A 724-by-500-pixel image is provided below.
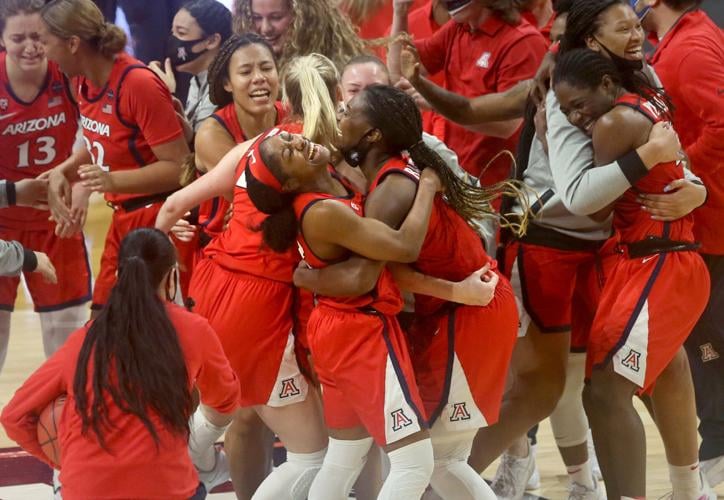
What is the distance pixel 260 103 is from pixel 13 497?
191cm

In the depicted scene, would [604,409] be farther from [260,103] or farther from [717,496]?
[260,103]

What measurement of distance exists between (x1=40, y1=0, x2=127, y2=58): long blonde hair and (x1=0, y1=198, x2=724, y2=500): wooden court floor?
1.83 m

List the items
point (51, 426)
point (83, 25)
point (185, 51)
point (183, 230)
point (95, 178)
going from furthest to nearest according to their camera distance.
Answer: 1. point (185, 51)
2. point (83, 25)
3. point (95, 178)
4. point (183, 230)
5. point (51, 426)

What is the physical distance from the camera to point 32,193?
17.1 ft

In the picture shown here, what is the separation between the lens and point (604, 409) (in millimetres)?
4188

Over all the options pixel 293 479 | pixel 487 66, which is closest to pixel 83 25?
pixel 487 66

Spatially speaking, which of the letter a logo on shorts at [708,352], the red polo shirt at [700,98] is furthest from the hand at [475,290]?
the letter a logo on shorts at [708,352]

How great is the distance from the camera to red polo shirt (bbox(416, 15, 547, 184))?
5176 millimetres

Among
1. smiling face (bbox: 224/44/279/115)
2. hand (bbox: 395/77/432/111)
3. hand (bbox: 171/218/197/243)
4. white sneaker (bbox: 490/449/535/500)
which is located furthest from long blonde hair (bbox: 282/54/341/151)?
white sneaker (bbox: 490/449/535/500)

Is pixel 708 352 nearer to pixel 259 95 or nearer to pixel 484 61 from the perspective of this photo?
pixel 484 61

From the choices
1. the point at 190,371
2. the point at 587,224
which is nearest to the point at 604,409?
the point at 587,224

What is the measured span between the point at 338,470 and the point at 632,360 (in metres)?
1.04

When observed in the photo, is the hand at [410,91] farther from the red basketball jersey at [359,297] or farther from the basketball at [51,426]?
the basketball at [51,426]

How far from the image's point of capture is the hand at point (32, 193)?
520 centimetres
